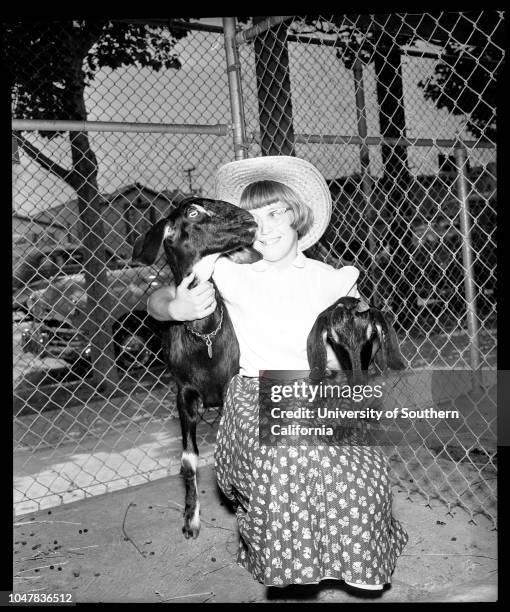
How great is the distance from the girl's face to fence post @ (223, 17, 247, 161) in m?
0.80

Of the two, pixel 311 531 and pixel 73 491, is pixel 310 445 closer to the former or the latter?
pixel 311 531

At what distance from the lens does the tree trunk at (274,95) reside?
3336 millimetres

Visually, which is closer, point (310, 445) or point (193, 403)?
point (310, 445)

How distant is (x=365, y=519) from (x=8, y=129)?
1.83 m

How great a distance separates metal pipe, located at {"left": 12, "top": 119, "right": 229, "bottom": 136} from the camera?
2.97 m

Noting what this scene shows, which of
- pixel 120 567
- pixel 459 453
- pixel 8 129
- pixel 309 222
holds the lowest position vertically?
pixel 120 567

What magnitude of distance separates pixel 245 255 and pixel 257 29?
1.37m

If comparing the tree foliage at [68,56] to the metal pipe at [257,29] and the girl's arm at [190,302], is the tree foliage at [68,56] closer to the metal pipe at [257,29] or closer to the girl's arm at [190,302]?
the metal pipe at [257,29]

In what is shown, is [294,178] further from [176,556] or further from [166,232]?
[176,556]

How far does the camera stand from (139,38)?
5.69 m

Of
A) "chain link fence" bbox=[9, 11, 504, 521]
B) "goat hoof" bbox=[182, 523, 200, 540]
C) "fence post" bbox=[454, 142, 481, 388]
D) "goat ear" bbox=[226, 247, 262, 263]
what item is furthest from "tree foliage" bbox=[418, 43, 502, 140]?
"goat hoof" bbox=[182, 523, 200, 540]

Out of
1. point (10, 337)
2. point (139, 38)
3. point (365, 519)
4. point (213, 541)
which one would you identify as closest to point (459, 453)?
point (213, 541)

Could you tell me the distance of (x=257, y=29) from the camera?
3.18m

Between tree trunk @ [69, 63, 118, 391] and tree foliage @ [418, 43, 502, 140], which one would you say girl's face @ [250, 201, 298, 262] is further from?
tree foliage @ [418, 43, 502, 140]
